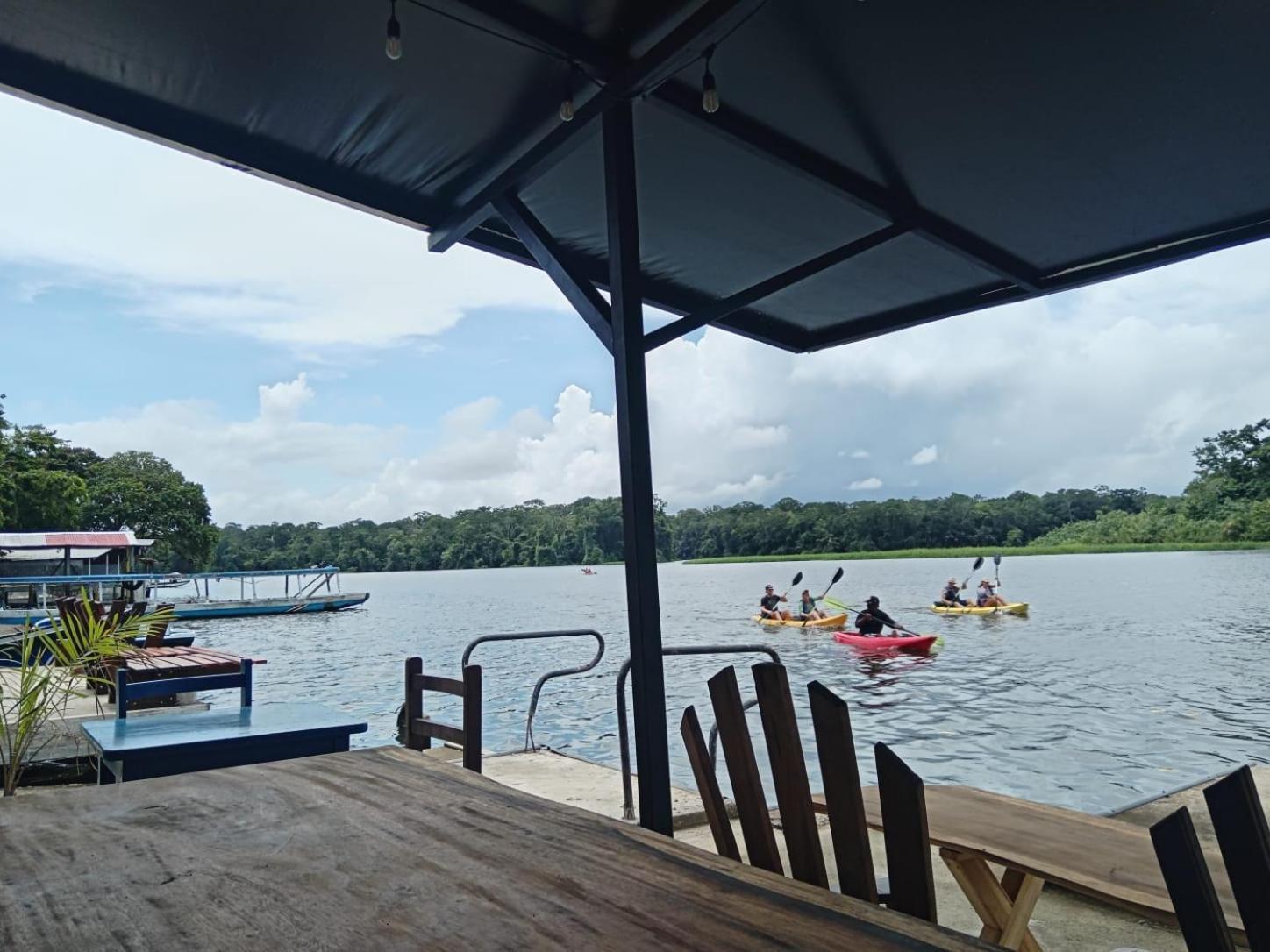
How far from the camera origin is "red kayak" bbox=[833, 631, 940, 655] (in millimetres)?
15062

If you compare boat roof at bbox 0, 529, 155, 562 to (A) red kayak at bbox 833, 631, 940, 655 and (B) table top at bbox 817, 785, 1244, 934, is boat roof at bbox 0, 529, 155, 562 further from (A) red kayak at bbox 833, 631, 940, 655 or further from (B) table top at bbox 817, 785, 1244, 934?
(B) table top at bbox 817, 785, 1244, 934

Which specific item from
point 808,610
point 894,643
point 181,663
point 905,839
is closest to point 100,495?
point 808,610

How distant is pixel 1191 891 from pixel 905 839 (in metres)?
0.23

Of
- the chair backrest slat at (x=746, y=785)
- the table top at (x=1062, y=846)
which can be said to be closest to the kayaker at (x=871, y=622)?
the table top at (x=1062, y=846)

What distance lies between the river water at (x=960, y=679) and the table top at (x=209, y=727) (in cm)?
262

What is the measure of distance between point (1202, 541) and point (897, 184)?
40.6m

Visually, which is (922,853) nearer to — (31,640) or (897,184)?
(897,184)

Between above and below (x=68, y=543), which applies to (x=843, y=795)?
below

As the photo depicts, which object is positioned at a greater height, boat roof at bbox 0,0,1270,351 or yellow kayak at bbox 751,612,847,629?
boat roof at bbox 0,0,1270,351

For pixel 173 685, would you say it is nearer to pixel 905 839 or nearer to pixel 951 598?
pixel 905 839

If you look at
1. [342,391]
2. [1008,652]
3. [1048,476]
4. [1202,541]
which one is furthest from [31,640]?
[342,391]

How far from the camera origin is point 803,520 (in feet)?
112

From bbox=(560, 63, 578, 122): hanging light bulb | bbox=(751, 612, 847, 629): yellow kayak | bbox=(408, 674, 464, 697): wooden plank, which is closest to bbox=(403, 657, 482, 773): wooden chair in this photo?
bbox=(408, 674, 464, 697): wooden plank

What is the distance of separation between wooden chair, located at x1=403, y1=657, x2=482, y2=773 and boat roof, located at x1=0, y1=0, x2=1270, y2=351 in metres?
1.37
